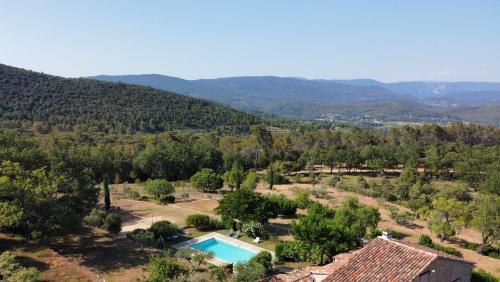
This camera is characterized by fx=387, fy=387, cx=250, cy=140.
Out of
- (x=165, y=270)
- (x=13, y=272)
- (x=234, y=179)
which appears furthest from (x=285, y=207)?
(x=13, y=272)

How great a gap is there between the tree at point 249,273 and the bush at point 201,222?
1108 cm

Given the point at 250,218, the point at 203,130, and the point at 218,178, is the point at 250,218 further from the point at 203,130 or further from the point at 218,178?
the point at 203,130

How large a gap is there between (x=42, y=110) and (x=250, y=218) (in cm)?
7886

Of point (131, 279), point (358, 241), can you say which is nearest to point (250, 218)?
point (358, 241)

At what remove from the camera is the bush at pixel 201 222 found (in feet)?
105

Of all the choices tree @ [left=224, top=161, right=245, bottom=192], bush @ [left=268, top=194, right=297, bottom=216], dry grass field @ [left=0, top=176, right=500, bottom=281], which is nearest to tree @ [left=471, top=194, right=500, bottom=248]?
dry grass field @ [left=0, top=176, right=500, bottom=281]

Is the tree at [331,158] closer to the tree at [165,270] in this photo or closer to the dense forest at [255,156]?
the dense forest at [255,156]

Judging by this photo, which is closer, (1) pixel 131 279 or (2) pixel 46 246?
(1) pixel 131 279

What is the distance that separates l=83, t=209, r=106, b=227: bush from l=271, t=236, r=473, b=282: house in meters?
20.1

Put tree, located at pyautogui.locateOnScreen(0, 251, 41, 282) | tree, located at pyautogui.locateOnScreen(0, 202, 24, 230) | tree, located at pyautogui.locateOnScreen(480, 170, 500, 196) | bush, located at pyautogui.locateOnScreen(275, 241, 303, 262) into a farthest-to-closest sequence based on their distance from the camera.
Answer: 1. tree, located at pyautogui.locateOnScreen(480, 170, 500, 196)
2. bush, located at pyautogui.locateOnScreen(275, 241, 303, 262)
3. tree, located at pyautogui.locateOnScreen(0, 202, 24, 230)
4. tree, located at pyautogui.locateOnScreen(0, 251, 41, 282)

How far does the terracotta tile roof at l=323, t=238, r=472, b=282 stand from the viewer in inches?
554

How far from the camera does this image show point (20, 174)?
2366 cm

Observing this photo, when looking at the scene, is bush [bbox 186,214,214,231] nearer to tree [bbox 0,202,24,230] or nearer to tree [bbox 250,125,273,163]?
tree [bbox 0,202,24,230]

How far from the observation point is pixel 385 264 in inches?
581
